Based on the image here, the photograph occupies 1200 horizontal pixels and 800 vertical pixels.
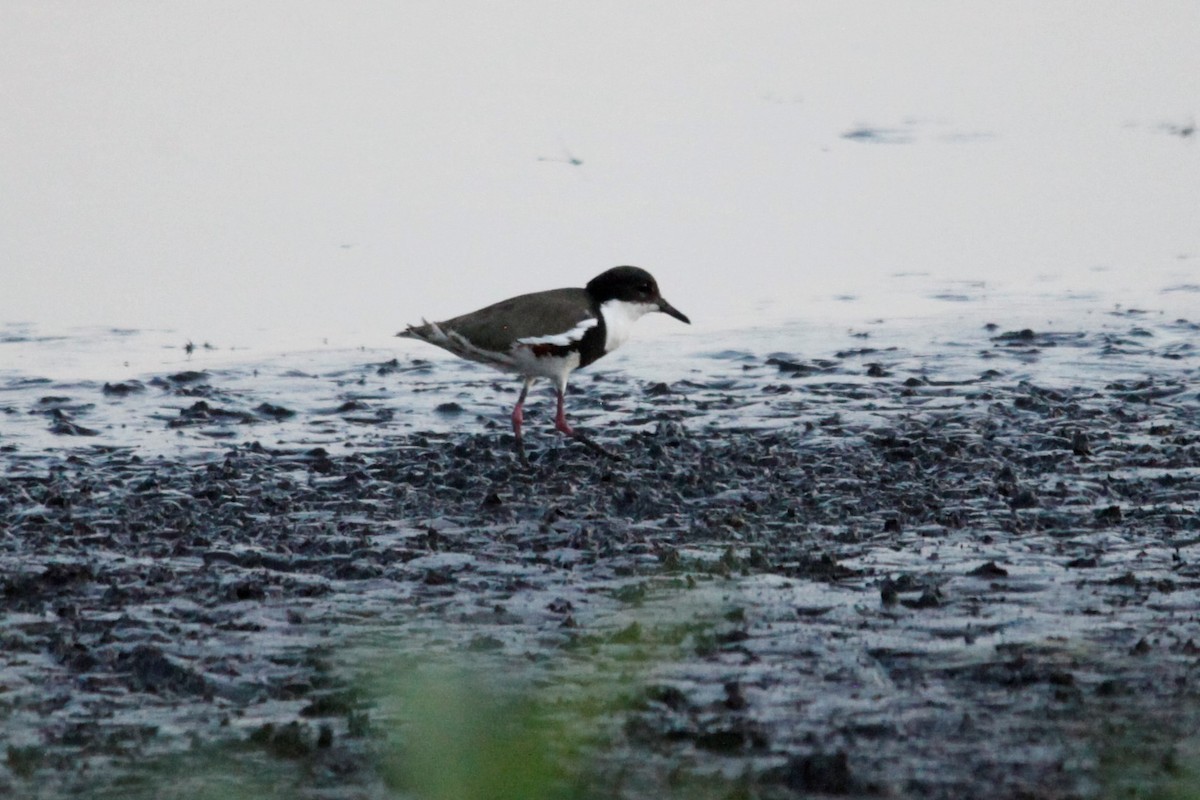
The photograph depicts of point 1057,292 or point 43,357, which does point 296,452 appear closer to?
point 43,357

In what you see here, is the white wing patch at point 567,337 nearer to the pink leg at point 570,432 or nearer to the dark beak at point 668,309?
the pink leg at point 570,432

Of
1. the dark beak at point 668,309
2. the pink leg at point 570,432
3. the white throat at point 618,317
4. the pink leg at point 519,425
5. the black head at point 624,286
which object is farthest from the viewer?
the dark beak at point 668,309

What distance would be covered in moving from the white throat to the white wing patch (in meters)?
0.24

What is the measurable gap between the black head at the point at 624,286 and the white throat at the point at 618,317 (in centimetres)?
3

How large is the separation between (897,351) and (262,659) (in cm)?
742

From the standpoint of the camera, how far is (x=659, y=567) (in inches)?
301

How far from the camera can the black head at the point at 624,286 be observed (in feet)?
37.4

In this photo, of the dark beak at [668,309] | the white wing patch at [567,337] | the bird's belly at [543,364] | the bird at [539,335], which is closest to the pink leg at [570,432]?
the bird at [539,335]

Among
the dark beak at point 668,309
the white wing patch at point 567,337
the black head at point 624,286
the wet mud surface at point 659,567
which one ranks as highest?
the black head at point 624,286

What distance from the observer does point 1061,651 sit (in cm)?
625

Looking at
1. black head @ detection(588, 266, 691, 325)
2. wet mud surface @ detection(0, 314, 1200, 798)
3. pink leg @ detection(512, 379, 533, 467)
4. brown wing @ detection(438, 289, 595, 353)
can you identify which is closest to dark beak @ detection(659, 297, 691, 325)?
black head @ detection(588, 266, 691, 325)

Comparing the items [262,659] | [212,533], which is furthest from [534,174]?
[262,659]

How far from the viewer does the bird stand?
10.6m

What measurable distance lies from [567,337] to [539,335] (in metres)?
0.19
